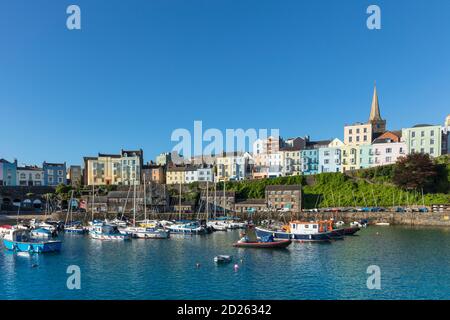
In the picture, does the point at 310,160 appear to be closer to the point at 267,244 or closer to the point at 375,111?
the point at 375,111

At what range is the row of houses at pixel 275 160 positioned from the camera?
271ft

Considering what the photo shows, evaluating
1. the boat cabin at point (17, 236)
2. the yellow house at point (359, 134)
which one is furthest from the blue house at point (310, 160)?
the boat cabin at point (17, 236)

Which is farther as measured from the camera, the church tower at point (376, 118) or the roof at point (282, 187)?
the church tower at point (376, 118)

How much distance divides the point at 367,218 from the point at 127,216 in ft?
149

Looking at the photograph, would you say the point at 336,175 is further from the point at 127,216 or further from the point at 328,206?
the point at 127,216

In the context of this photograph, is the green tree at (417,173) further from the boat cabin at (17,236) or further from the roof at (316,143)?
the boat cabin at (17,236)

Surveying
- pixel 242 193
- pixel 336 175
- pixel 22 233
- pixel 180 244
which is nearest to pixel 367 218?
pixel 336 175

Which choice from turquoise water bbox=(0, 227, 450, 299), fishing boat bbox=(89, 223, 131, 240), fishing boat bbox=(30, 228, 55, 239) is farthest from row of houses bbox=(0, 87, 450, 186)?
fishing boat bbox=(89, 223, 131, 240)

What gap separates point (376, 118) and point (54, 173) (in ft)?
308

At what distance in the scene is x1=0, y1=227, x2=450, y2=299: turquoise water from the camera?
77.6 feet

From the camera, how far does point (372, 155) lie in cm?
8425

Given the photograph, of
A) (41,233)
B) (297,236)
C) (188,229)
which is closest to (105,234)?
(41,233)

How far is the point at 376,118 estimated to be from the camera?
101562 mm

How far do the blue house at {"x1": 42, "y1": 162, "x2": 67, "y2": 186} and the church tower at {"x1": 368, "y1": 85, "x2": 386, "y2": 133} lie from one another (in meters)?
89.8
